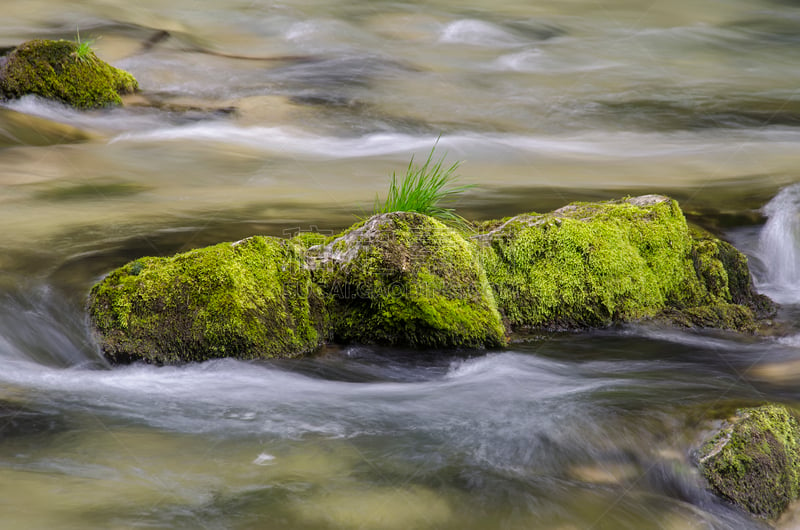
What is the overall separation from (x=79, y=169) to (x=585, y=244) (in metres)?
4.97

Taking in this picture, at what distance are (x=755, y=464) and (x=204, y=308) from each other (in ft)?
9.22

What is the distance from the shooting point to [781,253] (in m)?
6.58

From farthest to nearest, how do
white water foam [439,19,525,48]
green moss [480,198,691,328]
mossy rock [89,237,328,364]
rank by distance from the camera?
white water foam [439,19,525,48] < green moss [480,198,691,328] < mossy rock [89,237,328,364]

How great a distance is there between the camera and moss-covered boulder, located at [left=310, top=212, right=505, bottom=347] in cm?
436

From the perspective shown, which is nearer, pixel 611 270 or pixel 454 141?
pixel 611 270

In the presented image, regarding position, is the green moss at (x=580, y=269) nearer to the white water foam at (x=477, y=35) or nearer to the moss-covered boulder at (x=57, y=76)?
the moss-covered boulder at (x=57, y=76)

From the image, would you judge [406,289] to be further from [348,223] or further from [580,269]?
[348,223]

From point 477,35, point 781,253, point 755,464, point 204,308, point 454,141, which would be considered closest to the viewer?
point 755,464

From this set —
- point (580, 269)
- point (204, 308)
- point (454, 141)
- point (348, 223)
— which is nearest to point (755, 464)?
point (580, 269)

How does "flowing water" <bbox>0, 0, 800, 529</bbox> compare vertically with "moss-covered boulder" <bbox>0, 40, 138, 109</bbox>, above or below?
below

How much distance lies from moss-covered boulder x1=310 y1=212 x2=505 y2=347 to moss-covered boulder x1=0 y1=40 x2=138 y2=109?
19.6 feet

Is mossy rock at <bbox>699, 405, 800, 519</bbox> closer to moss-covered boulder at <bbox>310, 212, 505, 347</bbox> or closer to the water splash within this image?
moss-covered boulder at <bbox>310, 212, 505, 347</bbox>

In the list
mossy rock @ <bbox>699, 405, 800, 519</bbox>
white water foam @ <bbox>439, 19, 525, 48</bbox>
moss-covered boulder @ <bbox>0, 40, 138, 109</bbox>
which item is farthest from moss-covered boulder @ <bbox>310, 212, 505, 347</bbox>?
white water foam @ <bbox>439, 19, 525, 48</bbox>

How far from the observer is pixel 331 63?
12328mm
